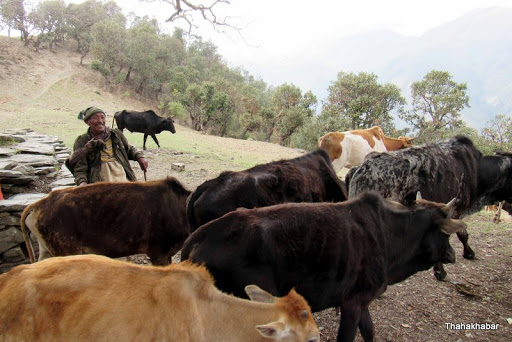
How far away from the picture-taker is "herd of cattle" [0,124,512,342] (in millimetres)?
2414

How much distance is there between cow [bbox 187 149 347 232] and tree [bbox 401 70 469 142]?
21.5 metres

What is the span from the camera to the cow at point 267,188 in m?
4.35

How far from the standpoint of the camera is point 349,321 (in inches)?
134

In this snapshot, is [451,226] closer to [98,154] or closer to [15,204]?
[98,154]

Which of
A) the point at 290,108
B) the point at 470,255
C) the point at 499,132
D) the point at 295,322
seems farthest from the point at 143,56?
the point at 295,322

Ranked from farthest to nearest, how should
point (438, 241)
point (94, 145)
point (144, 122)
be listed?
1. point (144, 122)
2. point (94, 145)
3. point (438, 241)

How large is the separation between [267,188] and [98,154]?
2.55 meters

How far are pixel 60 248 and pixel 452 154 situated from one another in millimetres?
6545

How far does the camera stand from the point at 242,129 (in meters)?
37.9

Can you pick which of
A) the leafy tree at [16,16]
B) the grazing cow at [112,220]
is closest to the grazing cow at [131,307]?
the grazing cow at [112,220]

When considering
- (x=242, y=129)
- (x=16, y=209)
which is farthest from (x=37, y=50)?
(x=16, y=209)

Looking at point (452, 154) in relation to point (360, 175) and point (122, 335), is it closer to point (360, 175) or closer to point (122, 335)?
point (360, 175)

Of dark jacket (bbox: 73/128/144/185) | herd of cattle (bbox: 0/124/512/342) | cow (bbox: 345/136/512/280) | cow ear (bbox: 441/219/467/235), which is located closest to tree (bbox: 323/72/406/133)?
cow (bbox: 345/136/512/280)

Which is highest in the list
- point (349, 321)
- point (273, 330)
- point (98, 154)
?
point (98, 154)
